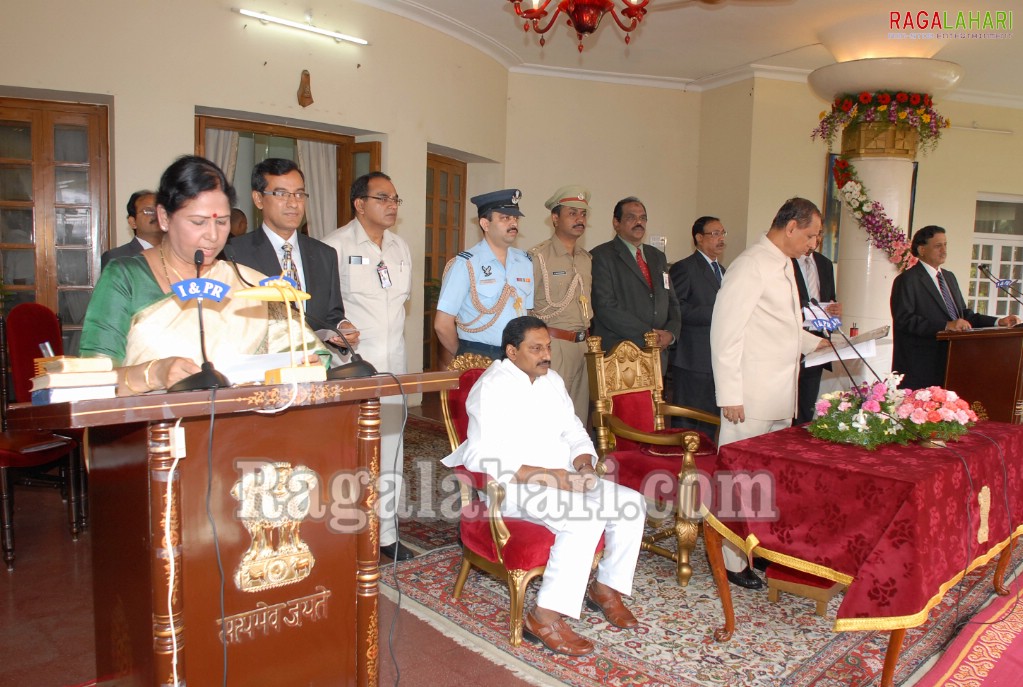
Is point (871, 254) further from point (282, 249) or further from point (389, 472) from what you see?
point (282, 249)

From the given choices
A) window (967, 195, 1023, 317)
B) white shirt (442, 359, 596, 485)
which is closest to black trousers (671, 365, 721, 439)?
white shirt (442, 359, 596, 485)

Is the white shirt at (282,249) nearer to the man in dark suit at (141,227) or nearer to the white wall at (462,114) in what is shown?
the man in dark suit at (141,227)

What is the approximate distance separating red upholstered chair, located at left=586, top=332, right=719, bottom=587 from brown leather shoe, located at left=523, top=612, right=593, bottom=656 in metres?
0.79

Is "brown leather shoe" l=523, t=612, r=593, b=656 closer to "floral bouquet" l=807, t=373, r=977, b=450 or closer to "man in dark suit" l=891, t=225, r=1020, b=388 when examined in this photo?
"floral bouquet" l=807, t=373, r=977, b=450

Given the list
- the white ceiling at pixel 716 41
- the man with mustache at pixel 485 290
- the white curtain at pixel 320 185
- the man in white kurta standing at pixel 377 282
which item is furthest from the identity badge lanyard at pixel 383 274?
the white curtain at pixel 320 185

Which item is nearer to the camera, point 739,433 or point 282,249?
point 282,249

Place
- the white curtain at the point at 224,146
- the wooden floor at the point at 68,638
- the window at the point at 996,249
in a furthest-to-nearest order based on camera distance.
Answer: the window at the point at 996,249 → the white curtain at the point at 224,146 → the wooden floor at the point at 68,638

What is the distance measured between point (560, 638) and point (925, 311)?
12.9 feet

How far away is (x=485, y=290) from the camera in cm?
371

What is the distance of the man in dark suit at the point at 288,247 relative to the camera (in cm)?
295

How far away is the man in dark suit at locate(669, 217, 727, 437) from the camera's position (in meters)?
4.68

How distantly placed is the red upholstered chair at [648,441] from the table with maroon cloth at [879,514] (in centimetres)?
56

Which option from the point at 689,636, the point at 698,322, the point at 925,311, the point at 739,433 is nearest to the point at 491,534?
the point at 689,636

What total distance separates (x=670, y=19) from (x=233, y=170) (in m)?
4.30
